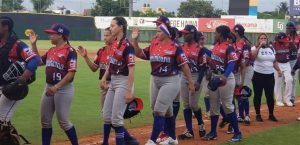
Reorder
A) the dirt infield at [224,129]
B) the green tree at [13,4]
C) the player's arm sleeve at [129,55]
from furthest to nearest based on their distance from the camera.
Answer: the green tree at [13,4] → the dirt infield at [224,129] → the player's arm sleeve at [129,55]

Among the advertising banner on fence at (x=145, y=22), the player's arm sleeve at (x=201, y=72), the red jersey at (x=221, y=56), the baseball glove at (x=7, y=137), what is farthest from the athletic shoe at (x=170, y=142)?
the advertising banner on fence at (x=145, y=22)

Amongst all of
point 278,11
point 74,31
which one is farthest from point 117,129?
point 278,11

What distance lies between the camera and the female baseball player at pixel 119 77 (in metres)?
7.27

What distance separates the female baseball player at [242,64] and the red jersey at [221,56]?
87cm

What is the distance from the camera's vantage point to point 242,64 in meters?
9.84

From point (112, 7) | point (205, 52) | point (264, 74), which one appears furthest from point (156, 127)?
point (112, 7)

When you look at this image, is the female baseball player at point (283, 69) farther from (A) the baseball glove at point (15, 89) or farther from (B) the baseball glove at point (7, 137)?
(B) the baseball glove at point (7, 137)

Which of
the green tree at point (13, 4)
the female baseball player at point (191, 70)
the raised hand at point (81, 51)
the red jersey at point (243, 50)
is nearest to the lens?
the raised hand at point (81, 51)

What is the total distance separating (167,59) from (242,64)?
Answer: 2495 millimetres

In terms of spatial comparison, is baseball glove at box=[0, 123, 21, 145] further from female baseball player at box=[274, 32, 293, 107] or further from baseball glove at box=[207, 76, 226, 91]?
female baseball player at box=[274, 32, 293, 107]

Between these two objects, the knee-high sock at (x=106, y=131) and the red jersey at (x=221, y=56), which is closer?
the knee-high sock at (x=106, y=131)

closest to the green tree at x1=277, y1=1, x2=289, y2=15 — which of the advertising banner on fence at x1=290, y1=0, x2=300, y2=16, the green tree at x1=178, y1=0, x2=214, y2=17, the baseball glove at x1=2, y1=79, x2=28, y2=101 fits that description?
the green tree at x1=178, y1=0, x2=214, y2=17

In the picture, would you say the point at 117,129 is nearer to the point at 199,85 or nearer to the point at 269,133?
the point at 199,85

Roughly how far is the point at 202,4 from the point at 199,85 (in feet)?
287
